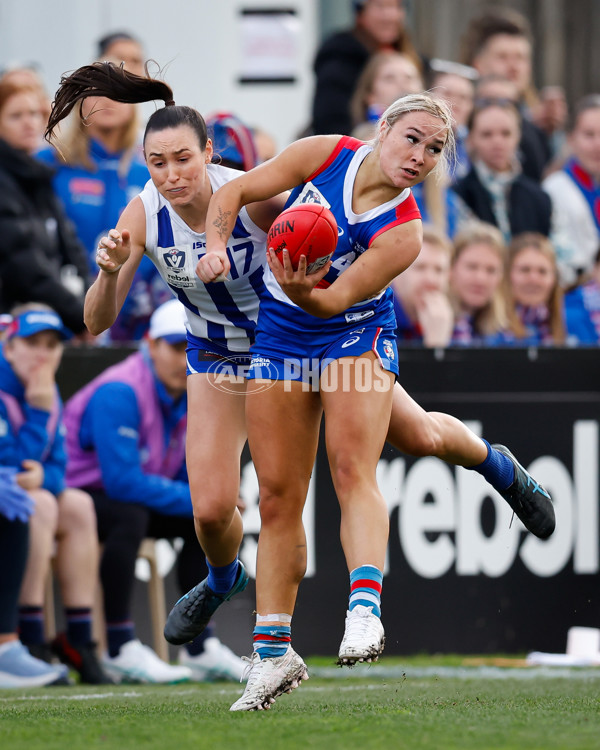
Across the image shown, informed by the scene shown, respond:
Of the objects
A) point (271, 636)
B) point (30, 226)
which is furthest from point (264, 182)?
point (30, 226)

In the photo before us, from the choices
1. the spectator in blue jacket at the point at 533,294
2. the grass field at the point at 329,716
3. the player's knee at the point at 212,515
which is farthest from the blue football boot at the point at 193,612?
the spectator in blue jacket at the point at 533,294

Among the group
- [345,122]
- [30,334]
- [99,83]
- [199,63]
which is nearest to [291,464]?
[99,83]

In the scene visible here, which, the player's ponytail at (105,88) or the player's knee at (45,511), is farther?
the player's knee at (45,511)

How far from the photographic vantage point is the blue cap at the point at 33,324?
7.27 m

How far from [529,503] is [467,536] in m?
2.08

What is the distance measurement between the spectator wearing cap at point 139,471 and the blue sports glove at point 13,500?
654mm

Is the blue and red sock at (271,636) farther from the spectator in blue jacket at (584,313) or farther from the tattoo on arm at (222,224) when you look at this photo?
the spectator in blue jacket at (584,313)

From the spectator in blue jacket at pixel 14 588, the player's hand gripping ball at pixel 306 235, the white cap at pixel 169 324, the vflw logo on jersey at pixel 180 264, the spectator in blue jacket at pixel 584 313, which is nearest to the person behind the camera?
the player's hand gripping ball at pixel 306 235

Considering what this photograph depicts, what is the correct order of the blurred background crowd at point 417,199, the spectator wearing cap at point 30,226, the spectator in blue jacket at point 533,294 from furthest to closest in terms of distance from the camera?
the spectator in blue jacket at point 533,294
the blurred background crowd at point 417,199
the spectator wearing cap at point 30,226

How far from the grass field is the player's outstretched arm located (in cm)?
147

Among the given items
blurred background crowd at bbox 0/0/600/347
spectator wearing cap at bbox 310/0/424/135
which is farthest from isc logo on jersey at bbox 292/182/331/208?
spectator wearing cap at bbox 310/0/424/135

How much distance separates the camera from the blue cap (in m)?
7.27

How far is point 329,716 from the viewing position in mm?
4871

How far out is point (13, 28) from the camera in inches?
458
